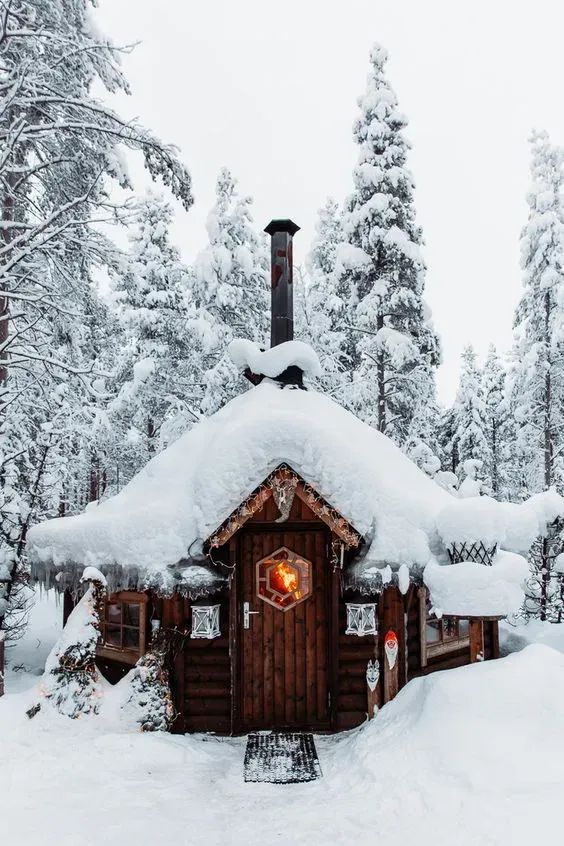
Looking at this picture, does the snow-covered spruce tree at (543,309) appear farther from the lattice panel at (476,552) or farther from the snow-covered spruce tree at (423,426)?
the lattice panel at (476,552)

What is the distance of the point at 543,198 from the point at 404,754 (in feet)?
63.3

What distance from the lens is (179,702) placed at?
27.8 feet

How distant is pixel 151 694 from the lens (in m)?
7.91

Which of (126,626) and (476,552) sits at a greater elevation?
(476,552)

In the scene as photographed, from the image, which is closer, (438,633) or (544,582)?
(438,633)

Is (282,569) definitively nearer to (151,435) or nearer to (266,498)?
(266,498)

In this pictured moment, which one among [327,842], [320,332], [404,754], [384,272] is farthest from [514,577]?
[320,332]

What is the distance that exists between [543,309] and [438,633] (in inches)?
574

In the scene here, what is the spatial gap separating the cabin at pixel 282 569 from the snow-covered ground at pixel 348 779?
80cm

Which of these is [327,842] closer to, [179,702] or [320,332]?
[179,702]

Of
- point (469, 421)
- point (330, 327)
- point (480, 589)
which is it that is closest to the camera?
point (480, 589)

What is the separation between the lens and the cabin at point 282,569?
8.18m

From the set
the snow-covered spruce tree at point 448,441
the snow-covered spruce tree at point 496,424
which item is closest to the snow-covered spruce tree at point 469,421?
the snow-covered spruce tree at point 448,441

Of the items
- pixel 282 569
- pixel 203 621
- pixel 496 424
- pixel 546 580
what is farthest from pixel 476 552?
pixel 496 424
